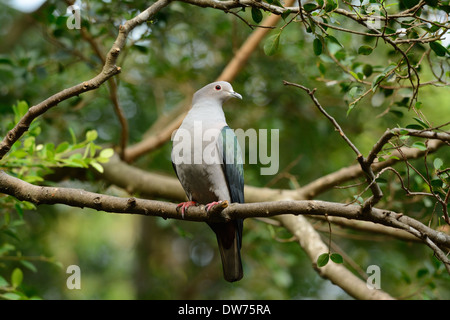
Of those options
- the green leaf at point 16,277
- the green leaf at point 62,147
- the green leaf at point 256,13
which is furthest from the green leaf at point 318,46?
the green leaf at point 16,277

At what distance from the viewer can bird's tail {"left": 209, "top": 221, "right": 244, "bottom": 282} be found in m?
3.46

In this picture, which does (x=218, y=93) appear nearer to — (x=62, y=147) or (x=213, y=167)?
(x=213, y=167)

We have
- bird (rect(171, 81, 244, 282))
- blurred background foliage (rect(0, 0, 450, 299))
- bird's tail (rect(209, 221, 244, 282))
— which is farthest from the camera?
blurred background foliage (rect(0, 0, 450, 299))

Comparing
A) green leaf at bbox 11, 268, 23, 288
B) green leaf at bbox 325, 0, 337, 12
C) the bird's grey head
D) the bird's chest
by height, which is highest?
the bird's grey head

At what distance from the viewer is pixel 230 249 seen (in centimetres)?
353

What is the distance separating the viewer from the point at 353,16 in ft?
8.52

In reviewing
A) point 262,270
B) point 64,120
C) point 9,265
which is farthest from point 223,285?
point 64,120

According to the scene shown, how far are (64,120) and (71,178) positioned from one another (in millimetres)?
836

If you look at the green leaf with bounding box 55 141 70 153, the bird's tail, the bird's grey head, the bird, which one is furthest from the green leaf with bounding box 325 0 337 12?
the green leaf with bounding box 55 141 70 153

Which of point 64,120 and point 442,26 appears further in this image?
point 64,120

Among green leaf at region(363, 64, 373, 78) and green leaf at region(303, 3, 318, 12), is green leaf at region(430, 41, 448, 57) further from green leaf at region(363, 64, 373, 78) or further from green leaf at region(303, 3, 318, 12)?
green leaf at region(363, 64, 373, 78)

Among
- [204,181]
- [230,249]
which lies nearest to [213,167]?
[204,181]

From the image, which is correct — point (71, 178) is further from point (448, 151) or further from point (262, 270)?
point (448, 151)
